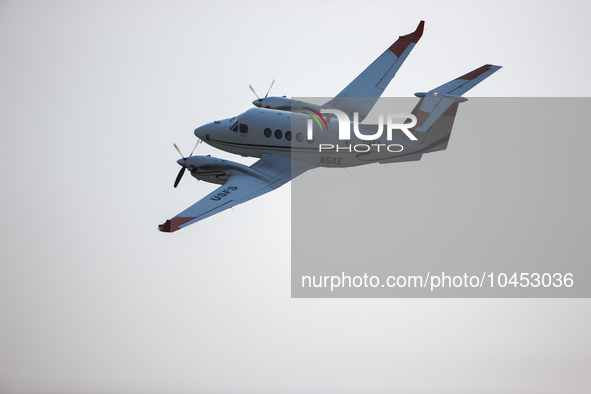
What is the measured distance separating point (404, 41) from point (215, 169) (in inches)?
393

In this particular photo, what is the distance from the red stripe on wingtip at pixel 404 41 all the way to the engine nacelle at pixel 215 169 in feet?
27.7

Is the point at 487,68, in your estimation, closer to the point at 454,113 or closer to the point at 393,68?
the point at 454,113

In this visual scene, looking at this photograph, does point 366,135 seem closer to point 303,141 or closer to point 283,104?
point 303,141

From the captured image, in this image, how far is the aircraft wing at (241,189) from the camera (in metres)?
19.0

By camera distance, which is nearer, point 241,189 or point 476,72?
point 241,189

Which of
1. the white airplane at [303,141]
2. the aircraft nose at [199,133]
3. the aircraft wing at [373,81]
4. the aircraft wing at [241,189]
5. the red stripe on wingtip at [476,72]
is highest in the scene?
the aircraft wing at [373,81]

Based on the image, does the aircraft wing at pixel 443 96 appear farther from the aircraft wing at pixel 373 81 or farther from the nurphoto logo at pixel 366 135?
the aircraft wing at pixel 373 81

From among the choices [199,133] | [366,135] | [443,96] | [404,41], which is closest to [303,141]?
[366,135]

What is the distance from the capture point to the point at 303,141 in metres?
22.6

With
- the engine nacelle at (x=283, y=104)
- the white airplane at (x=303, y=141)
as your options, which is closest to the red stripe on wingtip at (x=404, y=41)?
the white airplane at (x=303, y=141)

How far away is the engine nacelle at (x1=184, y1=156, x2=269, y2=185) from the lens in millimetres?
21828

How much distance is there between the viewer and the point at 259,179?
853 inches

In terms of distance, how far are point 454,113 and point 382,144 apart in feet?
8.58

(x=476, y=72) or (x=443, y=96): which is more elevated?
(x=476, y=72)
